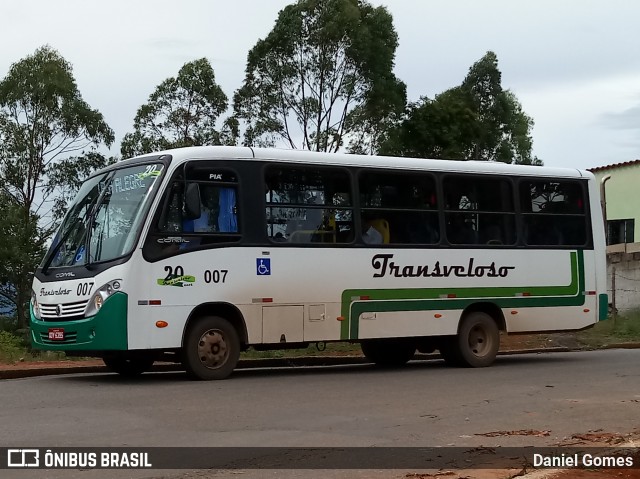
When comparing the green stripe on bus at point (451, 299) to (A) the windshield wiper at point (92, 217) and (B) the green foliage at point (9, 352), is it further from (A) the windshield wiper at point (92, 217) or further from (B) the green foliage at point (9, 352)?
(B) the green foliage at point (9, 352)

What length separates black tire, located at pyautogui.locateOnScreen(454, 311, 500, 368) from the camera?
1730 centimetres

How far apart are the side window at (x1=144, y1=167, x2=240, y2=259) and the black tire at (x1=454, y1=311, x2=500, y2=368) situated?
175 inches

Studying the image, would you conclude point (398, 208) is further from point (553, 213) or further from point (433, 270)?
point (553, 213)

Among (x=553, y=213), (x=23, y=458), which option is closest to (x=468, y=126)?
(x=553, y=213)

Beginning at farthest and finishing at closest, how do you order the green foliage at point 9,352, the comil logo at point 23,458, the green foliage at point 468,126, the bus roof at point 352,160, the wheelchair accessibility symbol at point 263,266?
the green foliage at point 468,126, the green foliage at point 9,352, the wheelchair accessibility symbol at point 263,266, the bus roof at point 352,160, the comil logo at point 23,458

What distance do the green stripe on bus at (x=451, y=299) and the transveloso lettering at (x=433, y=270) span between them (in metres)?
0.22

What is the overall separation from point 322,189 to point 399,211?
1498 millimetres

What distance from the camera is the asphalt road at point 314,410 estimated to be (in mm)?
9633

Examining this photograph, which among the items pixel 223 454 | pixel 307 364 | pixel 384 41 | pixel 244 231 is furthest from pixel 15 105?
pixel 223 454

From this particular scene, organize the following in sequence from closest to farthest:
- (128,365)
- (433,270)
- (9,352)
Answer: (128,365) → (433,270) → (9,352)

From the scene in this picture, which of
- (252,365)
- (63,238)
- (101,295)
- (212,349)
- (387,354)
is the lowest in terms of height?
(252,365)

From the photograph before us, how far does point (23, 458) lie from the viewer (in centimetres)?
852

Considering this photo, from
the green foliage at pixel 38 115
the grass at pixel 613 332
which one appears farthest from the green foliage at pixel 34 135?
the grass at pixel 613 332

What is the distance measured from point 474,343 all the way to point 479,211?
210 cm
